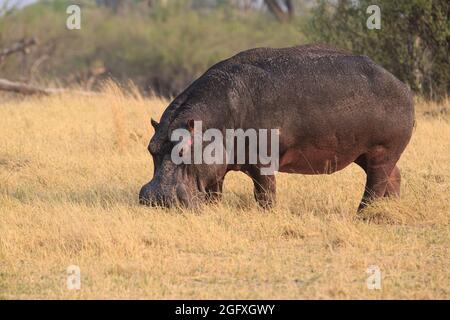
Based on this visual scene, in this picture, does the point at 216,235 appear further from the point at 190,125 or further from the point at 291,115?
the point at 291,115

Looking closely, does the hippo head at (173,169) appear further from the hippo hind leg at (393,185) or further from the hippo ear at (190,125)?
the hippo hind leg at (393,185)

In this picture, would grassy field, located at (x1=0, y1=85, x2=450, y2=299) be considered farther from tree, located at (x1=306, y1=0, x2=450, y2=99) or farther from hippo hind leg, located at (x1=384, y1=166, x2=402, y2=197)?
tree, located at (x1=306, y1=0, x2=450, y2=99)

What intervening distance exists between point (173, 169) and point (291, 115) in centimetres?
111

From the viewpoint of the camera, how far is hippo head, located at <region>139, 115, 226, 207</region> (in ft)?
26.8

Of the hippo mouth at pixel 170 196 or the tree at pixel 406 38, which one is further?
Result: the tree at pixel 406 38

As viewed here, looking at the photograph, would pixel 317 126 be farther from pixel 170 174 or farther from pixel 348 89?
pixel 170 174

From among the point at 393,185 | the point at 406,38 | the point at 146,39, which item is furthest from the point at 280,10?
the point at 393,185

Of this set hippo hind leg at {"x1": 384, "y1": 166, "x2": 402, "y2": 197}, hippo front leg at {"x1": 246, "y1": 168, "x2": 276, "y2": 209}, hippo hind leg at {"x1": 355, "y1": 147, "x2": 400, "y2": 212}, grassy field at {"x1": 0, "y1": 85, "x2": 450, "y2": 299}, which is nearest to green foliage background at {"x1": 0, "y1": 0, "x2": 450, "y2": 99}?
grassy field at {"x1": 0, "y1": 85, "x2": 450, "y2": 299}

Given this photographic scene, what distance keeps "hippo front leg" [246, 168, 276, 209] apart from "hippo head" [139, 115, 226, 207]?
0.31 meters

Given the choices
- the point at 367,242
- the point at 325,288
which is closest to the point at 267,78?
the point at 367,242

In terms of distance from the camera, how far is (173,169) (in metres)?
8.21

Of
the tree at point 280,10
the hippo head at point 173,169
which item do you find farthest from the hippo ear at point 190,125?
the tree at point 280,10

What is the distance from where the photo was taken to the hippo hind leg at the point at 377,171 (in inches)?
336

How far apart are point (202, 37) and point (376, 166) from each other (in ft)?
75.2
